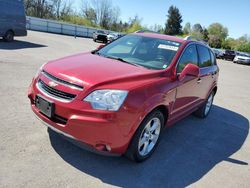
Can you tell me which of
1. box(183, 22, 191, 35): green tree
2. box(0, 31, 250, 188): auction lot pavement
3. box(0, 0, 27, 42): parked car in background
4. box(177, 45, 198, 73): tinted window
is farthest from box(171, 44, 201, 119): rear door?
box(183, 22, 191, 35): green tree

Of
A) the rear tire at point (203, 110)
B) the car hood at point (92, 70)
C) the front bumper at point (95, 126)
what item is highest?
the car hood at point (92, 70)

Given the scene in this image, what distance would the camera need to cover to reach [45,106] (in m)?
3.26

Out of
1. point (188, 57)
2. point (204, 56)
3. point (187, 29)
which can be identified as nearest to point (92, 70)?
point (188, 57)

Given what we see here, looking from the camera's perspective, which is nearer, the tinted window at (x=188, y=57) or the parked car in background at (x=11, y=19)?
the tinted window at (x=188, y=57)

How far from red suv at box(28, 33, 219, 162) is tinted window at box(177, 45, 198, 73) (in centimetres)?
2

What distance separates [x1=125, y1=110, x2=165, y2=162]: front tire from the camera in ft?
10.8

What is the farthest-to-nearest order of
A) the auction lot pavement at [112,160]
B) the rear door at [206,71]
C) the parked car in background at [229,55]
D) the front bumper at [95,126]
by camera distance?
the parked car in background at [229,55] < the rear door at [206,71] < the auction lot pavement at [112,160] < the front bumper at [95,126]

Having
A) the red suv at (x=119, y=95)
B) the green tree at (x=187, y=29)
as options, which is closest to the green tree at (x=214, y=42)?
the green tree at (x=187, y=29)

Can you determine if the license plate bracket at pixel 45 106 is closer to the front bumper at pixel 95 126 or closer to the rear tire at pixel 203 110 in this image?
the front bumper at pixel 95 126

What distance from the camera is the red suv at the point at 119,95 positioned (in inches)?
116

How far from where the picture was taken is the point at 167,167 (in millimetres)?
3646

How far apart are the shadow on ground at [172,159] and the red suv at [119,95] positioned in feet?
0.81

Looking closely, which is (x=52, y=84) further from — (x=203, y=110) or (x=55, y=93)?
(x=203, y=110)

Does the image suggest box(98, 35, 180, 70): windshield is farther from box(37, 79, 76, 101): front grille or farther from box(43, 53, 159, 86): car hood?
box(37, 79, 76, 101): front grille
